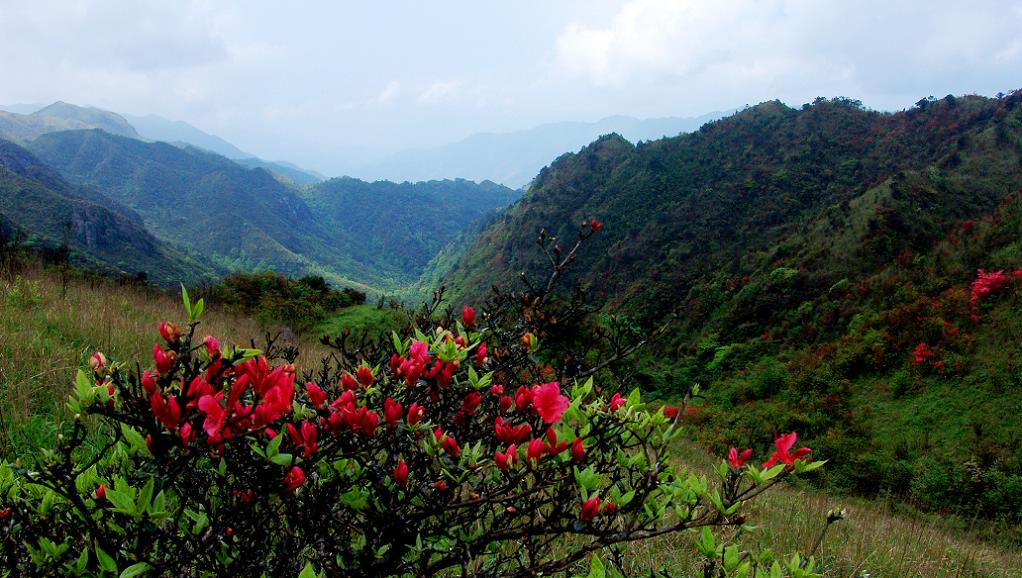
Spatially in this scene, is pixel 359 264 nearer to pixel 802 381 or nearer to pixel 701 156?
pixel 701 156

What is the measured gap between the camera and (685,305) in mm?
24375

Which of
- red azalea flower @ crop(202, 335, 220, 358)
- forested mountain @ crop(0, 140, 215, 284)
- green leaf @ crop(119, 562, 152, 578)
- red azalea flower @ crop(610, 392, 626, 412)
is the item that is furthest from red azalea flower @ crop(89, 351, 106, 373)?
forested mountain @ crop(0, 140, 215, 284)

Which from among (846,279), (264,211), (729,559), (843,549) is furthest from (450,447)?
(264,211)

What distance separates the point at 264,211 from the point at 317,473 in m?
132

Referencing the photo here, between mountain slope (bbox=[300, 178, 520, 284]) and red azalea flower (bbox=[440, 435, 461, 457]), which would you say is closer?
red azalea flower (bbox=[440, 435, 461, 457])

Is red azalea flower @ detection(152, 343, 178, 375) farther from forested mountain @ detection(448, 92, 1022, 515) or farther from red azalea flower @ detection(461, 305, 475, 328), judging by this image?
forested mountain @ detection(448, 92, 1022, 515)

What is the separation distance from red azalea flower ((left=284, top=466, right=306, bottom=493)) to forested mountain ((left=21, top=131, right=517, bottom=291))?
87166 millimetres

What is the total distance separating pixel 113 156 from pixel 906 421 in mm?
157075

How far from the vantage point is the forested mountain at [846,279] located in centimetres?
866

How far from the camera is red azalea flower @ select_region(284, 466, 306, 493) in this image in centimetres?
100

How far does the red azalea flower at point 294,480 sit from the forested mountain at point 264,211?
87166 millimetres

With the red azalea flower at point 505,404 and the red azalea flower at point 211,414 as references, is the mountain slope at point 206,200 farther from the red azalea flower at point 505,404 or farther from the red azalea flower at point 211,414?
the red azalea flower at point 211,414

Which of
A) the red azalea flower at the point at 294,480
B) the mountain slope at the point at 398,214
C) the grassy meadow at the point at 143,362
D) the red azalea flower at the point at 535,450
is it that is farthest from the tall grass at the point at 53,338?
the mountain slope at the point at 398,214

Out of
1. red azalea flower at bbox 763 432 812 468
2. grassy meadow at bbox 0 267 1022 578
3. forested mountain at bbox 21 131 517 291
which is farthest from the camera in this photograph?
forested mountain at bbox 21 131 517 291
